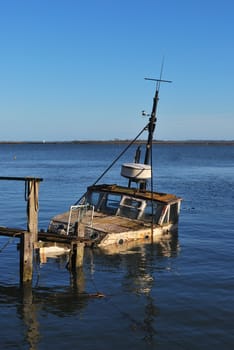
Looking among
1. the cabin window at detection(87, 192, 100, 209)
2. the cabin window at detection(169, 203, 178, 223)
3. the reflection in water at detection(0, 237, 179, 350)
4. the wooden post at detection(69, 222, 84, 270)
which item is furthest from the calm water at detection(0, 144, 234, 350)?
the cabin window at detection(87, 192, 100, 209)

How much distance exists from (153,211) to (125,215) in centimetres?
135

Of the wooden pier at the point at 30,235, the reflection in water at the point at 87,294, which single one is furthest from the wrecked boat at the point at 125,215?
the wooden pier at the point at 30,235

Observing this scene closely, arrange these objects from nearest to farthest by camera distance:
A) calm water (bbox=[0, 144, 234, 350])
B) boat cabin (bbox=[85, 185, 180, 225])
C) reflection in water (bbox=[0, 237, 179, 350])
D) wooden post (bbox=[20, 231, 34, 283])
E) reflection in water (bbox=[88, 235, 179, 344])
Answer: calm water (bbox=[0, 144, 234, 350]), reflection in water (bbox=[0, 237, 179, 350]), reflection in water (bbox=[88, 235, 179, 344]), wooden post (bbox=[20, 231, 34, 283]), boat cabin (bbox=[85, 185, 180, 225])

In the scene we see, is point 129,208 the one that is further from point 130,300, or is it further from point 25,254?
point 25,254

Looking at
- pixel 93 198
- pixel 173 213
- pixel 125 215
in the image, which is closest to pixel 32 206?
pixel 125 215

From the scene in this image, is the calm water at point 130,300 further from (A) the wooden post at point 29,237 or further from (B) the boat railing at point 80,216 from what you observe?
(B) the boat railing at point 80,216

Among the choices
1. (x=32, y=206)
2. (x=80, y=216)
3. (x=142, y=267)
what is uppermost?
(x=32, y=206)

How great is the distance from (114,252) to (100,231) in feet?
3.47

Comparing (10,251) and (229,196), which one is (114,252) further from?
(229,196)

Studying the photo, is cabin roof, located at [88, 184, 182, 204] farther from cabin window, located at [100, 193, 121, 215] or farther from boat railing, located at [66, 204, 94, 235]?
boat railing, located at [66, 204, 94, 235]

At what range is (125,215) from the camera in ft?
79.2

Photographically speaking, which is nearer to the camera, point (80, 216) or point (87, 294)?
point (87, 294)

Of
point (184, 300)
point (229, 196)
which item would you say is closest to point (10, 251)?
point (184, 300)

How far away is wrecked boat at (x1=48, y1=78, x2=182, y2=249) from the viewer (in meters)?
21.7
